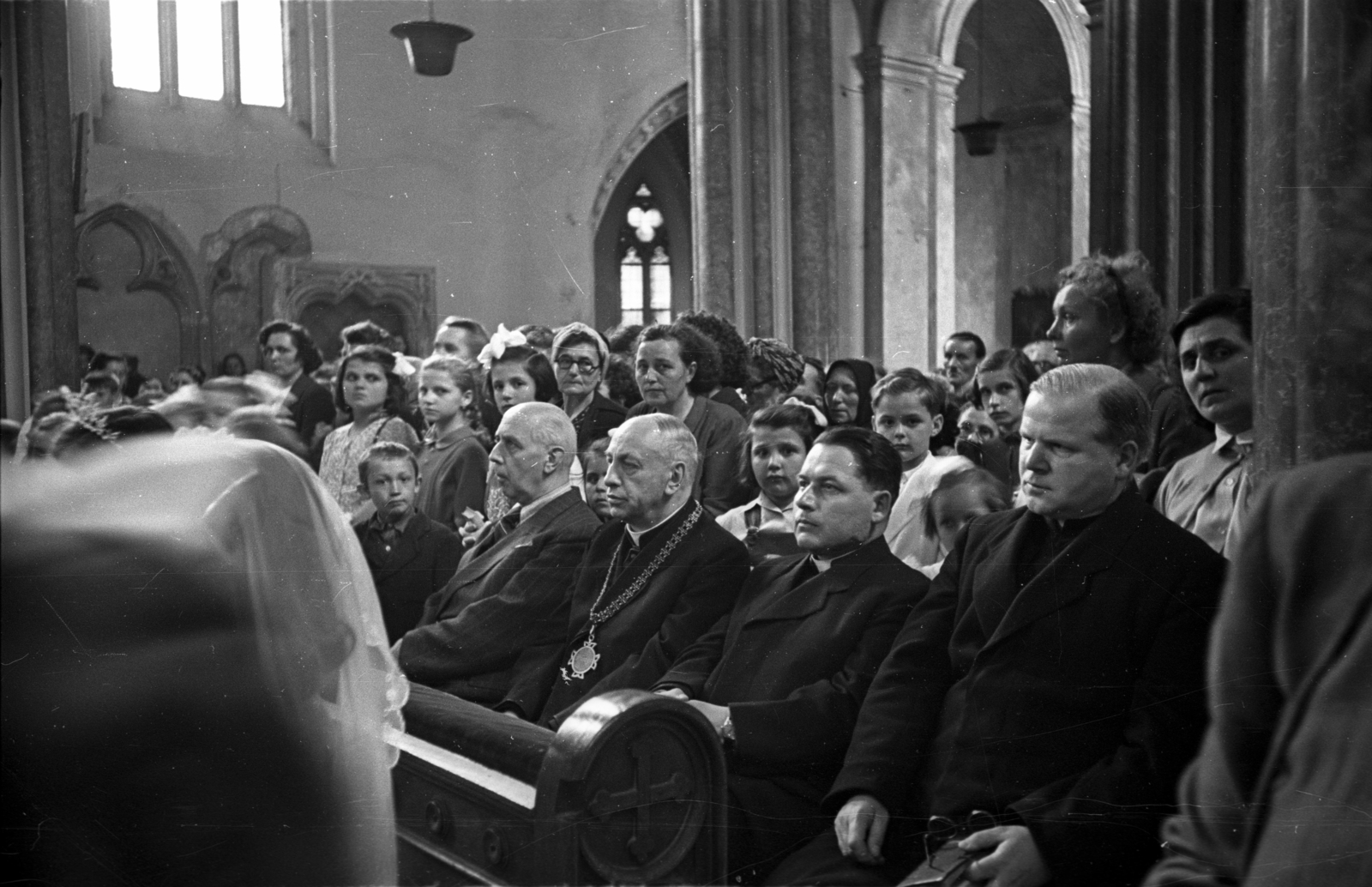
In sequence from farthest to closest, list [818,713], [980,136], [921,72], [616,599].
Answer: [980,136], [921,72], [616,599], [818,713]

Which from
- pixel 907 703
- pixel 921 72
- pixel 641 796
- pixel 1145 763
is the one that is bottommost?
pixel 641 796

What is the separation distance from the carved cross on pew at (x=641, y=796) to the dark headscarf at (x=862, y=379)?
4.46ft

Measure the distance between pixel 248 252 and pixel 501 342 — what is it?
0.73 meters

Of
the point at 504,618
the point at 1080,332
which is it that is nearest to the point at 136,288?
the point at 504,618

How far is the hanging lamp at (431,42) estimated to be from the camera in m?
3.56

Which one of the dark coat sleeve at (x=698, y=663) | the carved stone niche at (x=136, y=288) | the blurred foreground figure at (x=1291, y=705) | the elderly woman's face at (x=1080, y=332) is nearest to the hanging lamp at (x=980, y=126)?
the elderly woman's face at (x=1080, y=332)

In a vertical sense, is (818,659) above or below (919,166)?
below

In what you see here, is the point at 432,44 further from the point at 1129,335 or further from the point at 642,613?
the point at 1129,335

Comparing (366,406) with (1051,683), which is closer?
(1051,683)

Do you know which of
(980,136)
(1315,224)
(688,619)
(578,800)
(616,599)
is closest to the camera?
(1315,224)

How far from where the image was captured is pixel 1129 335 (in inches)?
130

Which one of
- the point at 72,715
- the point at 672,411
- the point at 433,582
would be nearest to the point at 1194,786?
the point at 672,411

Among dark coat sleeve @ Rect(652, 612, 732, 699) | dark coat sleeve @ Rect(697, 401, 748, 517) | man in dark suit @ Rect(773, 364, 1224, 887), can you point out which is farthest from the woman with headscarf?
man in dark suit @ Rect(773, 364, 1224, 887)

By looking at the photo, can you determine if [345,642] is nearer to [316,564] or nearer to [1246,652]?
[316,564]
